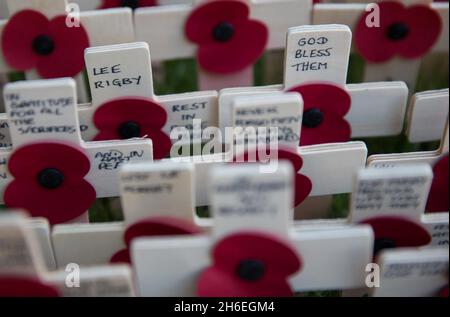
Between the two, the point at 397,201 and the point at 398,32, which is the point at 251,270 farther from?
the point at 398,32

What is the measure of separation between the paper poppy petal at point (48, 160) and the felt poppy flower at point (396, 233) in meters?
0.36

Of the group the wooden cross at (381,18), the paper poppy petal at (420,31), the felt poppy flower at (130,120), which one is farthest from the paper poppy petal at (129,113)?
the paper poppy petal at (420,31)

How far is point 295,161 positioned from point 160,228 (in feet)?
0.64

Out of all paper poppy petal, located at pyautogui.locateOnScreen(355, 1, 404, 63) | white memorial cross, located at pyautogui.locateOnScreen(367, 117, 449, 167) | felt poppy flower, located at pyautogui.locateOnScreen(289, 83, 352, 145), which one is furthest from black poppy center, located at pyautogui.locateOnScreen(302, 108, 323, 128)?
paper poppy petal, located at pyautogui.locateOnScreen(355, 1, 404, 63)

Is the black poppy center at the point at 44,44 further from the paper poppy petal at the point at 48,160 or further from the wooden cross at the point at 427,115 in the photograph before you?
the wooden cross at the point at 427,115

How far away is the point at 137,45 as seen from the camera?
0.84 m

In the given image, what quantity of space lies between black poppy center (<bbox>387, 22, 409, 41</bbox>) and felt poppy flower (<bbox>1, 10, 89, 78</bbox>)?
0.49 meters

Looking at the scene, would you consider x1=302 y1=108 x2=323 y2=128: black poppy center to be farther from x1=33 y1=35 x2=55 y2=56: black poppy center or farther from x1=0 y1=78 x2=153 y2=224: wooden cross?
x1=33 y1=35 x2=55 y2=56: black poppy center

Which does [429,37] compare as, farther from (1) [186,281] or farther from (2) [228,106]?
(1) [186,281]

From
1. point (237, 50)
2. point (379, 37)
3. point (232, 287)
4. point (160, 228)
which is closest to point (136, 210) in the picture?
point (160, 228)

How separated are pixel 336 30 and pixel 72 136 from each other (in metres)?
0.36

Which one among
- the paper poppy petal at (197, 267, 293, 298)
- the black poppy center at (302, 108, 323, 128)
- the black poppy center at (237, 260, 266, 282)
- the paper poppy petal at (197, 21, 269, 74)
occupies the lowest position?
the paper poppy petal at (197, 267, 293, 298)

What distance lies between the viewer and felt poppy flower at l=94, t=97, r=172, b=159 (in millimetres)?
897

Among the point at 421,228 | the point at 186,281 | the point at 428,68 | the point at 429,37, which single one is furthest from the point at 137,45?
the point at 428,68
